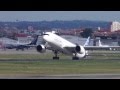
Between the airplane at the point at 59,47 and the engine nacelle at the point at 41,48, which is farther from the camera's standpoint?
the engine nacelle at the point at 41,48

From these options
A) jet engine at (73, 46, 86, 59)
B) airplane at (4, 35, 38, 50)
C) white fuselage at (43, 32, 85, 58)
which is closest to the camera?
white fuselage at (43, 32, 85, 58)

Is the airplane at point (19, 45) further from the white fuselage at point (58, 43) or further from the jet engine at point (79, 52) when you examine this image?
the jet engine at point (79, 52)

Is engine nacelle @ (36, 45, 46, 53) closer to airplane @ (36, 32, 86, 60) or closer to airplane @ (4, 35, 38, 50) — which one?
airplane @ (36, 32, 86, 60)

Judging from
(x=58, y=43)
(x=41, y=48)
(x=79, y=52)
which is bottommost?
(x=79, y=52)

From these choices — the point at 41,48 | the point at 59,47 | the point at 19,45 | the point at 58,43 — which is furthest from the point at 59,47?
the point at 19,45

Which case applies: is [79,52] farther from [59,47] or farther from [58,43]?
[58,43]

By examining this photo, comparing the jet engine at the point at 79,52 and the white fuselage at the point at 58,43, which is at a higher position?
the white fuselage at the point at 58,43

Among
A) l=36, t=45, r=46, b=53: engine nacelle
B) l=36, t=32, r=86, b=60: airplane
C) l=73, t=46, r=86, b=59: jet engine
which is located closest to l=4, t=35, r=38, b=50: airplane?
l=36, t=45, r=46, b=53: engine nacelle

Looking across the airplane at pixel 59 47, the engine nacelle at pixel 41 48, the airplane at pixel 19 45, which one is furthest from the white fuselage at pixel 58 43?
the airplane at pixel 19 45
